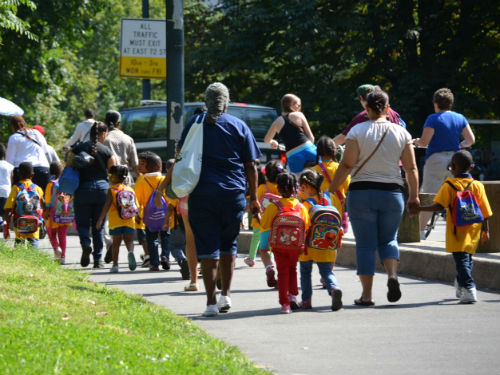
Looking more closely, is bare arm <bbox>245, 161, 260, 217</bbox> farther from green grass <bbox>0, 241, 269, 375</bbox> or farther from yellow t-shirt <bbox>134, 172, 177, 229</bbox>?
yellow t-shirt <bbox>134, 172, 177, 229</bbox>

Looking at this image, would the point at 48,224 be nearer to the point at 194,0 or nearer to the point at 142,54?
the point at 142,54

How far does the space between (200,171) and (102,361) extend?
2936 mm

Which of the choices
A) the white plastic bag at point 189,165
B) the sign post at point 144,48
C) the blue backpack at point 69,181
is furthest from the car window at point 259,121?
the white plastic bag at point 189,165

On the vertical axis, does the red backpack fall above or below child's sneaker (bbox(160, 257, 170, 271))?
above

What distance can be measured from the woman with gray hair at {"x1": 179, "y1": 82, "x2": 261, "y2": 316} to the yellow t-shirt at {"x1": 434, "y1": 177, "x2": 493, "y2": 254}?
1.74 m

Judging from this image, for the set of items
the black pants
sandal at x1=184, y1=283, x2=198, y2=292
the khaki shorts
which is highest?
the khaki shorts

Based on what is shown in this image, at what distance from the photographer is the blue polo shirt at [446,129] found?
37.7ft

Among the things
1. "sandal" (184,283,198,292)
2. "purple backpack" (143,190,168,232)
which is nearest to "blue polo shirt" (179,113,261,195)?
"sandal" (184,283,198,292)

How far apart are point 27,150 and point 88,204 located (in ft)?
11.9

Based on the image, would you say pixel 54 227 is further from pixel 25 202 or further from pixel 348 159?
pixel 348 159

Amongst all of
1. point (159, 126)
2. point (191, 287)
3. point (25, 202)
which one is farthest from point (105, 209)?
point (159, 126)

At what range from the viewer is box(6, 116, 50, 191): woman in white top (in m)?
15.3

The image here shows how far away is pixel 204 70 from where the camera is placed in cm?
3238

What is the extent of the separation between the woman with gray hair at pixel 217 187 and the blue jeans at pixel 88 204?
4.21 m
